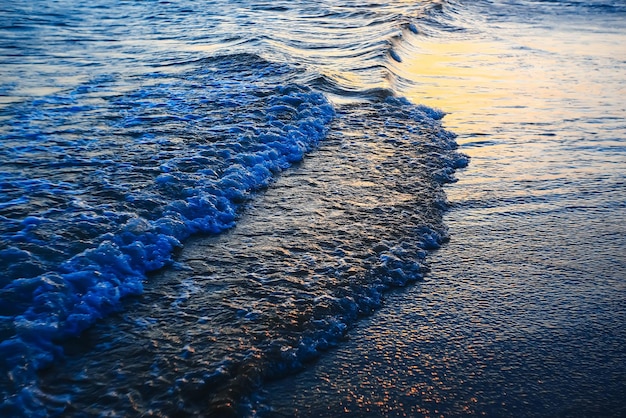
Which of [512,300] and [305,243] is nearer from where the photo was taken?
[512,300]

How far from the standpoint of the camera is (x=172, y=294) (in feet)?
12.6

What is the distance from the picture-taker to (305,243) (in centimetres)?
457

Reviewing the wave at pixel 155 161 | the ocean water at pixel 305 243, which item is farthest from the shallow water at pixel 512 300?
the wave at pixel 155 161

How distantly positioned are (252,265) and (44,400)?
170 centimetres

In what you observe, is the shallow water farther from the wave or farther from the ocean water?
the wave

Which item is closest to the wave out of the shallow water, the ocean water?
the ocean water

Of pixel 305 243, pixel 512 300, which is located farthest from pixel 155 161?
pixel 512 300

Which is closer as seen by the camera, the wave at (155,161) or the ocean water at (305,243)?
the ocean water at (305,243)

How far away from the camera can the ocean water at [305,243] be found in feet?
10.2

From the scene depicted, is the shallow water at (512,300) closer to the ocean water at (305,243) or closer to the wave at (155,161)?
the ocean water at (305,243)

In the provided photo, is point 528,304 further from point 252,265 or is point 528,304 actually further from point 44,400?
point 44,400

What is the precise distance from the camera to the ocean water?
3.10 m

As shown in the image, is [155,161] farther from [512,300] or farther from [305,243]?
[512,300]

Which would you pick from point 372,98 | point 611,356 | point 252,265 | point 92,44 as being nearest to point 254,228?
point 252,265
